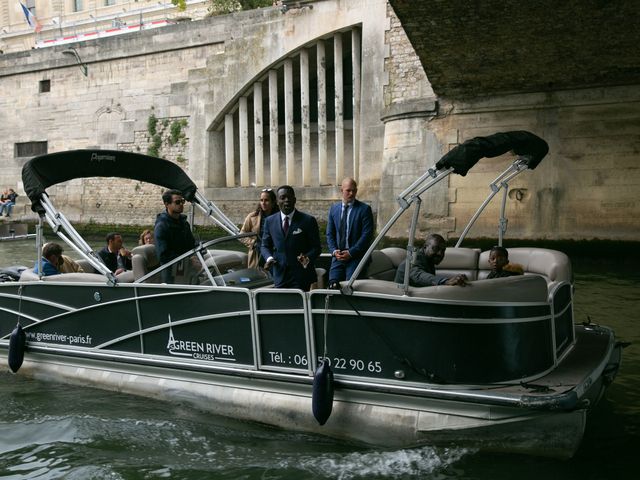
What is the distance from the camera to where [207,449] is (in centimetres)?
590

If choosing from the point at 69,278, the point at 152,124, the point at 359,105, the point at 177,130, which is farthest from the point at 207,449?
the point at 152,124

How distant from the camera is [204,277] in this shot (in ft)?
21.6

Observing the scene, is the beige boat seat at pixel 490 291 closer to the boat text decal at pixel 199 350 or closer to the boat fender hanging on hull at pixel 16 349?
the boat text decal at pixel 199 350

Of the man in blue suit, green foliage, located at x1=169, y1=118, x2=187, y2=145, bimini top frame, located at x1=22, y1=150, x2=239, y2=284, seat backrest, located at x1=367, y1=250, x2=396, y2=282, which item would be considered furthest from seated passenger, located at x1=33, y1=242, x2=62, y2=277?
green foliage, located at x1=169, y1=118, x2=187, y2=145

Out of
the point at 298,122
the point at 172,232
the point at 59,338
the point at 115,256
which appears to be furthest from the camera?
the point at 298,122

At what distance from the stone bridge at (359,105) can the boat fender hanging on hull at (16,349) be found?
7406 millimetres

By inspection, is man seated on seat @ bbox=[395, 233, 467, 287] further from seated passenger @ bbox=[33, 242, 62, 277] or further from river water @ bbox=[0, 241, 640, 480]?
seated passenger @ bbox=[33, 242, 62, 277]

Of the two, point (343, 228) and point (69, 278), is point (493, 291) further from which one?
point (69, 278)

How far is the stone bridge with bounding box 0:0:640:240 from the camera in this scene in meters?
13.7

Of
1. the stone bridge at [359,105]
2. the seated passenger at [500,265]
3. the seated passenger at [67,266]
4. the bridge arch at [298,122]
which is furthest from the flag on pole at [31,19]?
the seated passenger at [500,265]

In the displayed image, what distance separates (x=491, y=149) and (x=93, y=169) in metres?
4.23

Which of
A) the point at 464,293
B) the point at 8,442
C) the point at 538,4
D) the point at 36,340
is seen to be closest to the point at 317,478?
the point at 464,293

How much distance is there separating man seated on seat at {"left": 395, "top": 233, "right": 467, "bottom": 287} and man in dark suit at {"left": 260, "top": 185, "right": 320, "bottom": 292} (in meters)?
0.79

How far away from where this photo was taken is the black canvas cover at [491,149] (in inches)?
205
